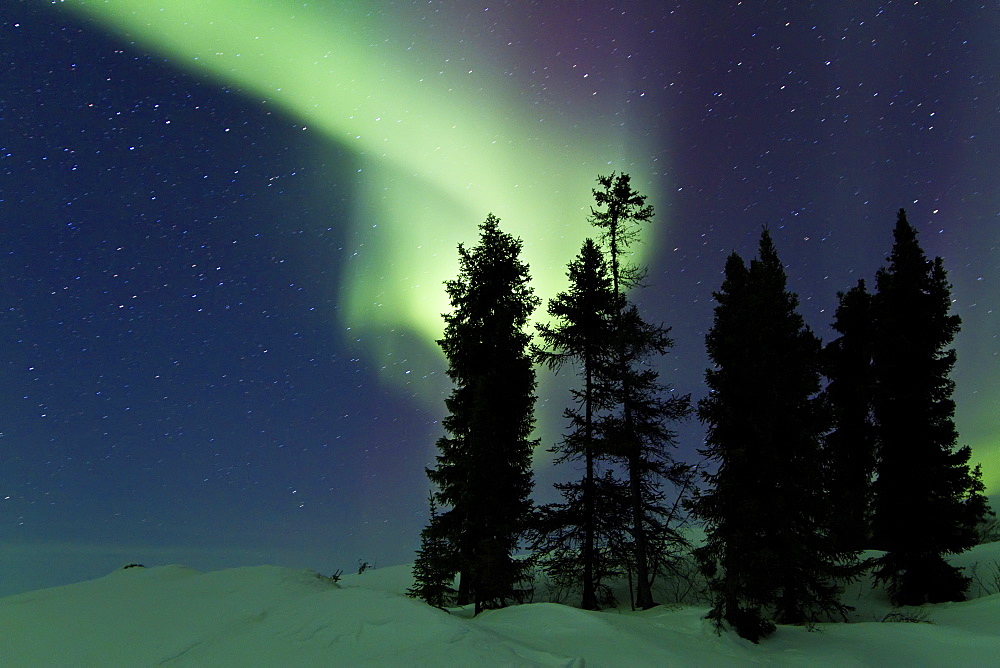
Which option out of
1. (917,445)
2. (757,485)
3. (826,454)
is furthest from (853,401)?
(757,485)

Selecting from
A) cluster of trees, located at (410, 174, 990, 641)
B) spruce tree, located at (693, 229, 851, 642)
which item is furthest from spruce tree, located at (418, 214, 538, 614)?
spruce tree, located at (693, 229, 851, 642)

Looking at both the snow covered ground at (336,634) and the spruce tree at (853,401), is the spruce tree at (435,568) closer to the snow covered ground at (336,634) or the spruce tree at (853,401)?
the snow covered ground at (336,634)

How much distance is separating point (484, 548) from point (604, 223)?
14906 mm

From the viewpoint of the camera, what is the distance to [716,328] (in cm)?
1758

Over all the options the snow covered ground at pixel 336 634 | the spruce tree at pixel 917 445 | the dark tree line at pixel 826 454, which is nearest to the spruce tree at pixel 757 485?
the dark tree line at pixel 826 454

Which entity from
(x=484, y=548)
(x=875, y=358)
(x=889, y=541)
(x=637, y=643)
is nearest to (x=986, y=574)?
(x=889, y=541)

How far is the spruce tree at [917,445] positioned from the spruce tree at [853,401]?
75cm

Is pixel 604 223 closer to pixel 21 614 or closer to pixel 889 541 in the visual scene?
pixel 889 541

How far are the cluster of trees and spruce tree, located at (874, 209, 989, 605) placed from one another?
0.18ft

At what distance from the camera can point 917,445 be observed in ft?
63.5

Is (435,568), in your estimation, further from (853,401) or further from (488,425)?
(853,401)

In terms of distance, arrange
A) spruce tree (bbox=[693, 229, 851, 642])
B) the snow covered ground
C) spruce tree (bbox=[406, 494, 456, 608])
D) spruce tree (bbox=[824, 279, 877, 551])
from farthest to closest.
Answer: spruce tree (bbox=[824, 279, 877, 551]) → spruce tree (bbox=[406, 494, 456, 608]) → spruce tree (bbox=[693, 229, 851, 642]) → the snow covered ground

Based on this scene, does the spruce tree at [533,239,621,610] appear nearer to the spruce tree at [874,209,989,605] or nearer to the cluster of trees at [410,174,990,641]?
the cluster of trees at [410,174,990,641]

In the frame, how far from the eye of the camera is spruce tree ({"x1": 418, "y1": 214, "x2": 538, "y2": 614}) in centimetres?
1709
